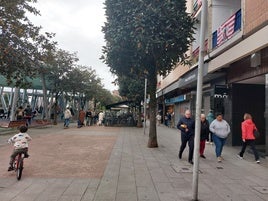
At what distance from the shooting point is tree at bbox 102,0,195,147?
12.2 meters

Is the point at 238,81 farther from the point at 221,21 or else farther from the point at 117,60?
the point at 117,60

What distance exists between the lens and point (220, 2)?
16.8 metres

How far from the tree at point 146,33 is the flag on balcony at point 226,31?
1678 millimetres

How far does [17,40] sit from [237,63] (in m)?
9.63

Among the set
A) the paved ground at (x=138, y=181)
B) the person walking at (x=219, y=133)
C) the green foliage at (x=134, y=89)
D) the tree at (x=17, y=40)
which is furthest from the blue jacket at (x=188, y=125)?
the green foliage at (x=134, y=89)

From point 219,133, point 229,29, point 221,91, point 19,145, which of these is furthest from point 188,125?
point 221,91

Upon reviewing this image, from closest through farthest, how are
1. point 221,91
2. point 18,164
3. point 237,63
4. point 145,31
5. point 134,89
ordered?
point 18,164 < point 145,31 < point 237,63 < point 221,91 < point 134,89

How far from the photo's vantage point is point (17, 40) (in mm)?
14578

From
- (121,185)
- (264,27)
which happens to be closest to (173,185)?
(121,185)

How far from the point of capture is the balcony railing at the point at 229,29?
44.0ft

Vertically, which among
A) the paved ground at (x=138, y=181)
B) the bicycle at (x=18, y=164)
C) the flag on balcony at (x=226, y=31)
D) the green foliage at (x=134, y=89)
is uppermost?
A: the flag on balcony at (x=226, y=31)

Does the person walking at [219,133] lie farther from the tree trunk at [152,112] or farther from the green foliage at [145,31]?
the green foliage at [145,31]

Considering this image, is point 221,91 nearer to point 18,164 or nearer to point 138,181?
point 138,181

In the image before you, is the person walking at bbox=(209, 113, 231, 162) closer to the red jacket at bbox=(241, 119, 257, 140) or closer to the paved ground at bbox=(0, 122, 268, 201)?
the paved ground at bbox=(0, 122, 268, 201)
